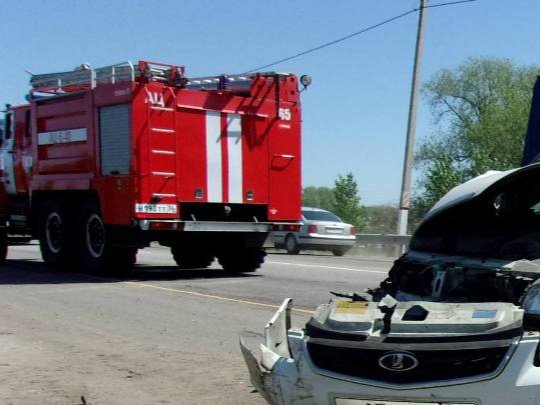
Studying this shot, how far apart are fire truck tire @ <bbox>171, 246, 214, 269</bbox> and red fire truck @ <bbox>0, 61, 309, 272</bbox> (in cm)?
43

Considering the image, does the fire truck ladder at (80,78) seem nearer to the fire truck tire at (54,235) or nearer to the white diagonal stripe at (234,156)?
the white diagonal stripe at (234,156)

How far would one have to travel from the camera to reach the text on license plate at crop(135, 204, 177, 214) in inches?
474

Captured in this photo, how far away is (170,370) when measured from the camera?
6.20 meters

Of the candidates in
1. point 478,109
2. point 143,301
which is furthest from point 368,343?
point 478,109

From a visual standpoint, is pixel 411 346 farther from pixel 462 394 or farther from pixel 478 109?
pixel 478 109

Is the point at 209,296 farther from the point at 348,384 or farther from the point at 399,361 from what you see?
the point at 399,361

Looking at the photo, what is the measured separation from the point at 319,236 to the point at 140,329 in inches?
544

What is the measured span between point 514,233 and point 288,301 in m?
1.52

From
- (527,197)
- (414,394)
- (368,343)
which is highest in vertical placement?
(527,197)

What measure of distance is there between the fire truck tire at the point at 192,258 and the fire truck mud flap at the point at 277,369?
11123 millimetres

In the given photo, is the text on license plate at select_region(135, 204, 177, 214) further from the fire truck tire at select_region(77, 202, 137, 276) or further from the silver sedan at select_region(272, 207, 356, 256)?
the silver sedan at select_region(272, 207, 356, 256)

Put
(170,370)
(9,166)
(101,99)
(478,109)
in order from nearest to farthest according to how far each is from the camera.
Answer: (170,370) < (101,99) < (9,166) < (478,109)

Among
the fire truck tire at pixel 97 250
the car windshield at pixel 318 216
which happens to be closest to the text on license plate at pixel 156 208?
the fire truck tire at pixel 97 250

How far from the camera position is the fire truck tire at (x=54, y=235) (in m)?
13.8
